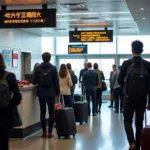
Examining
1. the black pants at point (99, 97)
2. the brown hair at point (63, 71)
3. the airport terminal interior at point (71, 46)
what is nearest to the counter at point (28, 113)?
the airport terminal interior at point (71, 46)

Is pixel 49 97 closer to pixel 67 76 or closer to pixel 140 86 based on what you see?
pixel 67 76

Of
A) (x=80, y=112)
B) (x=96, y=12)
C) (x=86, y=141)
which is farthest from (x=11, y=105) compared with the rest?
(x=96, y=12)

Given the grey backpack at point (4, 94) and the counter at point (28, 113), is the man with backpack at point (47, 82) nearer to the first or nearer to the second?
the counter at point (28, 113)

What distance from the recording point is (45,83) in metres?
7.36

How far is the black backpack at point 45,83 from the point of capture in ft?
24.1

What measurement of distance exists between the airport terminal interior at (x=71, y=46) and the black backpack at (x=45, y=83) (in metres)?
0.31

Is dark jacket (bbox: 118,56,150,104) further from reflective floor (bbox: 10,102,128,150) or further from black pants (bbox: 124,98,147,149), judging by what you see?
reflective floor (bbox: 10,102,128,150)

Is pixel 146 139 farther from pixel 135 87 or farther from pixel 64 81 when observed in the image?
pixel 64 81

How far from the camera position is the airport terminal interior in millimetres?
7289

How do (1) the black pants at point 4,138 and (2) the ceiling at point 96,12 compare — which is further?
(2) the ceiling at point 96,12

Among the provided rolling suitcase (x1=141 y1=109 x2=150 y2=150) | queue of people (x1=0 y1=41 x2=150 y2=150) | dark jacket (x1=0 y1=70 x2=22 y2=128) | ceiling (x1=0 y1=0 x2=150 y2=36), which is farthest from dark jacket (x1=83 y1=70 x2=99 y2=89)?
Result: dark jacket (x1=0 y1=70 x2=22 y2=128)

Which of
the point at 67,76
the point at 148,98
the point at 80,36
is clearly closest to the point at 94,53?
the point at 80,36

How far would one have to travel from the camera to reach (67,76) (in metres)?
9.20

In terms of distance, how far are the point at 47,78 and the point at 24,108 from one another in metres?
0.74
